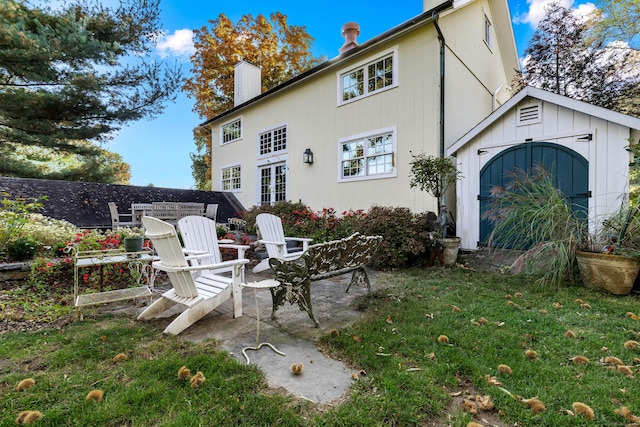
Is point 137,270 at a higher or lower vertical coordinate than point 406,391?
higher

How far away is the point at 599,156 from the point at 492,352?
15.8 feet

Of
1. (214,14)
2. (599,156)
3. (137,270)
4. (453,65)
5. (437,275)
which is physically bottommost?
(437,275)

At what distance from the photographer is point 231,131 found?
12.8m

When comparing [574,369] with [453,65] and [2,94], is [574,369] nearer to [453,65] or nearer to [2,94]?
[453,65]

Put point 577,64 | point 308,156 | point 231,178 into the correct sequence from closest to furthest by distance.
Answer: point 308,156 → point 577,64 → point 231,178

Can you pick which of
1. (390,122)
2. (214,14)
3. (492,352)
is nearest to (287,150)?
(390,122)

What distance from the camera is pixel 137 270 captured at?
3920 mm

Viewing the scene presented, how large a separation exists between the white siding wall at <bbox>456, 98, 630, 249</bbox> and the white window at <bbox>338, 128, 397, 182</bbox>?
1625 mm

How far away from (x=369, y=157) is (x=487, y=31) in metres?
5.76

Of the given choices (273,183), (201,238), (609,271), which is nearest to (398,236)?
(609,271)

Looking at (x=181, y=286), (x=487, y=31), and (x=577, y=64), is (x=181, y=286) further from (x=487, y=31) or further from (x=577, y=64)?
(x=577, y=64)

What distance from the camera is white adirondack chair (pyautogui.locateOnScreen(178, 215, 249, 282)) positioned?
3.62m

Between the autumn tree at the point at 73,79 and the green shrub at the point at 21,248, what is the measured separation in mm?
7832

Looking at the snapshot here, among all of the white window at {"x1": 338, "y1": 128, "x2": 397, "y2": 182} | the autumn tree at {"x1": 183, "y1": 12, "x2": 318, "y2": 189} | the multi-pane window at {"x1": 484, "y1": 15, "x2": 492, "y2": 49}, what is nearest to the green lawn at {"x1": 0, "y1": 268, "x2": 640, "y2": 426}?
the white window at {"x1": 338, "y1": 128, "x2": 397, "y2": 182}
